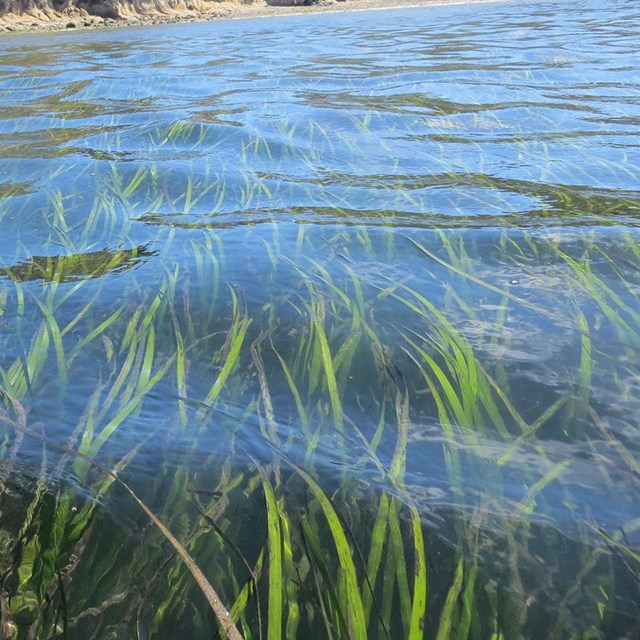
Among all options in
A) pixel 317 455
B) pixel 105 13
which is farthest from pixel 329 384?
pixel 105 13

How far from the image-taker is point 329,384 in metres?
1.95

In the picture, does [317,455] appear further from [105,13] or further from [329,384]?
[105,13]

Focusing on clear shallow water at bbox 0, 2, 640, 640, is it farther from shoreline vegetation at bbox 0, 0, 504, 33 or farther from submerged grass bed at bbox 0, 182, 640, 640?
shoreline vegetation at bbox 0, 0, 504, 33

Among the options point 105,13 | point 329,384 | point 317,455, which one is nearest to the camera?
point 317,455

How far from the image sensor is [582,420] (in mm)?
1725

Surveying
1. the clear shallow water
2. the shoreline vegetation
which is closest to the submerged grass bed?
the clear shallow water

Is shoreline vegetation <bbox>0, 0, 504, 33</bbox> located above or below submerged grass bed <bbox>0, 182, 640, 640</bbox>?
below

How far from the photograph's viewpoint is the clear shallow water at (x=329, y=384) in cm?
126

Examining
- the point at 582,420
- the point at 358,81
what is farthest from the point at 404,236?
the point at 358,81

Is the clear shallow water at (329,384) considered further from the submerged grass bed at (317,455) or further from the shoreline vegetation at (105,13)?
the shoreline vegetation at (105,13)

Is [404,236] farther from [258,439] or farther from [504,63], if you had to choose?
[504,63]

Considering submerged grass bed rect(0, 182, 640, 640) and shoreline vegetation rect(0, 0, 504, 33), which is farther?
shoreline vegetation rect(0, 0, 504, 33)

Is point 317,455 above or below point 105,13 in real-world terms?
above

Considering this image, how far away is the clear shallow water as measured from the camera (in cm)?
126
